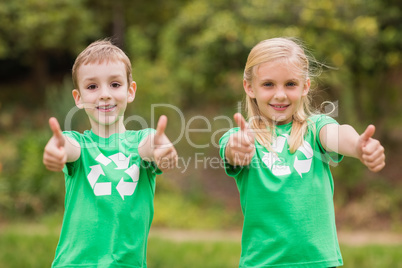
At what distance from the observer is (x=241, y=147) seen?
237cm

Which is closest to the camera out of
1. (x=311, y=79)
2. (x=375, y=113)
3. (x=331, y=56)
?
(x=311, y=79)

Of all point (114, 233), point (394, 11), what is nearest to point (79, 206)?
point (114, 233)

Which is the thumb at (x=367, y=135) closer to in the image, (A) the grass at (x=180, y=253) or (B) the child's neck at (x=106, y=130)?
(B) the child's neck at (x=106, y=130)

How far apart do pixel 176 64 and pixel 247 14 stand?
2695mm

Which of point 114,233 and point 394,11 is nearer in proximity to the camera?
point 114,233

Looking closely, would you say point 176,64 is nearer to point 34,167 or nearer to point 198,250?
point 34,167

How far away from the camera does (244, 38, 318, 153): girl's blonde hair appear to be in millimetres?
2633

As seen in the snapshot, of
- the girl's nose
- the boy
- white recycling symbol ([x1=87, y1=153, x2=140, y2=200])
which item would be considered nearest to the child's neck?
the boy

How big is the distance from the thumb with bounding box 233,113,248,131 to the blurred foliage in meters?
3.40

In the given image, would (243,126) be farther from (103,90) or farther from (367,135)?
(103,90)

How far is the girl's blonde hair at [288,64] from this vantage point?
263 cm

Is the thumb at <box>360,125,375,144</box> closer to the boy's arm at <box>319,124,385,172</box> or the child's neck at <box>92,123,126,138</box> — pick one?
the boy's arm at <box>319,124,385,172</box>

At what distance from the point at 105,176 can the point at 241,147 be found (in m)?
0.68

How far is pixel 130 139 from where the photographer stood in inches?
105
